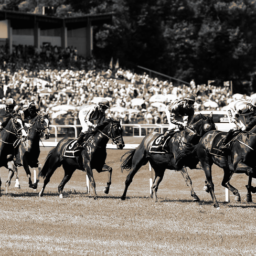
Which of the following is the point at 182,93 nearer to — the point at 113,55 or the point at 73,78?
the point at 73,78

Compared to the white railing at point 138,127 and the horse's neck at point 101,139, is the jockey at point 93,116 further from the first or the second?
the white railing at point 138,127

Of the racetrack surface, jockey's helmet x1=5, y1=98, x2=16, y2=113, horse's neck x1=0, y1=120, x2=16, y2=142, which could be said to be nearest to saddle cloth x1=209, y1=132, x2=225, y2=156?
the racetrack surface

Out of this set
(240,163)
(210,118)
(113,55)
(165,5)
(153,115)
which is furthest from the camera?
(165,5)

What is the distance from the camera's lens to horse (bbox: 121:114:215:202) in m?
11.3

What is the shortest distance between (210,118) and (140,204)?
2350mm

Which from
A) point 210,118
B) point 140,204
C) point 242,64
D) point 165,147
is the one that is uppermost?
point 210,118

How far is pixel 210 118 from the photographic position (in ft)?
37.2

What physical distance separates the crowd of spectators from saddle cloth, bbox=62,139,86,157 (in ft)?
26.5

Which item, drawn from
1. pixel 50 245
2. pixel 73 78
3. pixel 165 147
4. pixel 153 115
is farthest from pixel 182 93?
pixel 50 245

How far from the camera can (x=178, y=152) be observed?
1152 cm

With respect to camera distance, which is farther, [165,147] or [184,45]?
[184,45]

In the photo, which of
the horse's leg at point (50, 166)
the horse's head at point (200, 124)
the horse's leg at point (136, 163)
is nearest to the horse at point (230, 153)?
the horse's head at point (200, 124)

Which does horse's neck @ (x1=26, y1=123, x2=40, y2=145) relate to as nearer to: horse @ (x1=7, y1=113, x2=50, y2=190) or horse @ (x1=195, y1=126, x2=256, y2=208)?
horse @ (x1=7, y1=113, x2=50, y2=190)

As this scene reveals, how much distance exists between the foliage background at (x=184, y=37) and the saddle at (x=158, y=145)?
41.8 metres
